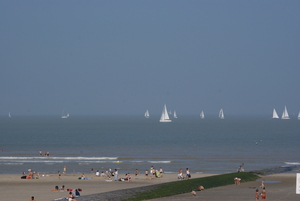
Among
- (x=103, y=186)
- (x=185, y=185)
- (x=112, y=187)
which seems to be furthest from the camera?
(x=103, y=186)

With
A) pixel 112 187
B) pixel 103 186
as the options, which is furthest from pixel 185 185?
pixel 103 186

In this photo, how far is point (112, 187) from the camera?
4262 cm

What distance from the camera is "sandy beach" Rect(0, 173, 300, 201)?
37119 millimetres

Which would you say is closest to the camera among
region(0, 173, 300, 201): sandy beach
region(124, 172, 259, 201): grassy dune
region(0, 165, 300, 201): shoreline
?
region(0, 165, 300, 201): shoreline

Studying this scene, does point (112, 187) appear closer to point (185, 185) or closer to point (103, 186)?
point (103, 186)

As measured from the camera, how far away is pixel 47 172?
187ft

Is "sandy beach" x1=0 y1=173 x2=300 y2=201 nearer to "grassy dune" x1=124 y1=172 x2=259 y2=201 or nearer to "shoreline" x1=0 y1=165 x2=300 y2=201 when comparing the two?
"shoreline" x1=0 y1=165 x2=300 y2=201

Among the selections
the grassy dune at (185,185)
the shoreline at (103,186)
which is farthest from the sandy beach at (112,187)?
the grassy dune at (185,185)

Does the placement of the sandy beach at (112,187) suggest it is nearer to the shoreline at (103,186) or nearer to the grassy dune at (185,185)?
the shoreline at (103,186)

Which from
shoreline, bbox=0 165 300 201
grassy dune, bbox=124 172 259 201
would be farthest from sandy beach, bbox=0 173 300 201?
grassy dune, bbox=124 172 259 201

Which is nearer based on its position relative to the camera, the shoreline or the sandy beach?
the shoreline

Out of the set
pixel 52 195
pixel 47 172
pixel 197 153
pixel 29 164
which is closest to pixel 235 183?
pixel 52 195

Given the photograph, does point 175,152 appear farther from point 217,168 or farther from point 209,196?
point 209,196

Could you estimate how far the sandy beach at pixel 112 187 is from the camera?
122 feet
